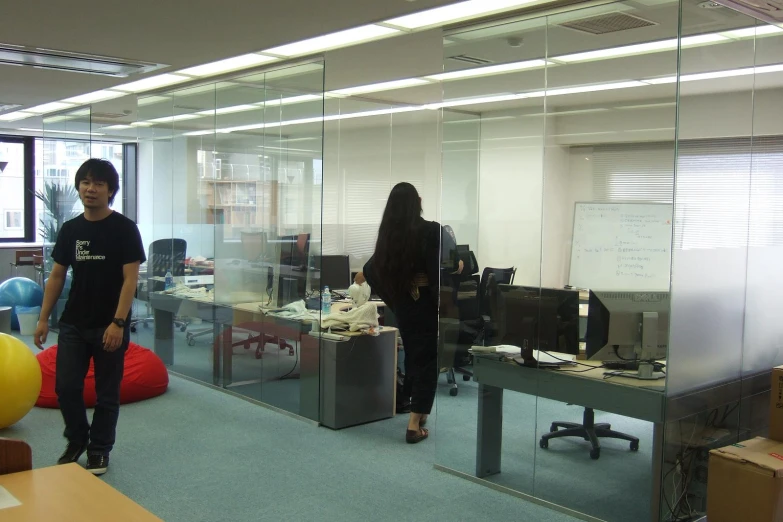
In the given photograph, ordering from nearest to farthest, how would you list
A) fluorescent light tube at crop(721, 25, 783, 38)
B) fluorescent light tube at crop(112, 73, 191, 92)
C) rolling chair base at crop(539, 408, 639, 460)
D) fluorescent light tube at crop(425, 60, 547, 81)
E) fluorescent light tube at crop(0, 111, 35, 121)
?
1. fluorescent light tube at crop(721, 25, 783, 38)
2. rolling chair base at crop(539, 408, 639, 460)
3. fluorescent light tube at crop(425, 60, 547, 81)
4. fluorescent light tube at crop(112, 73, 191, 92)
5. fluorescent light tube at crop(0, 111, 35, 121)

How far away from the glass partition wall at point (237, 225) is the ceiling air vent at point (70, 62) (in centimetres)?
68

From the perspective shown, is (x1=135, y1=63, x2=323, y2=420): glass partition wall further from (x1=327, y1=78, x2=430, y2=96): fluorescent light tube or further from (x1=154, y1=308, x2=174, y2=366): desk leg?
(x1=327, y1=78, x2=430, y2=96): fluorescent light tube

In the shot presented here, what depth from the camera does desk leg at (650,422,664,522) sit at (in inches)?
146

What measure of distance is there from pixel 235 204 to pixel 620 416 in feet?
13.2

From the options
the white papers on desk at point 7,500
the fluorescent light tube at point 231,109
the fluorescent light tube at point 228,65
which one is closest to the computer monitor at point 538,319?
the white papers on desk at point 7,500

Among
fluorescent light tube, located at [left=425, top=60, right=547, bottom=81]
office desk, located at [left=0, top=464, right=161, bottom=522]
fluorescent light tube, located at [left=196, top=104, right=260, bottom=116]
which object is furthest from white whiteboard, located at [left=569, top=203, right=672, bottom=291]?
fluorescent light tube, located at [left=196, top=104, right=260, bottom=116]

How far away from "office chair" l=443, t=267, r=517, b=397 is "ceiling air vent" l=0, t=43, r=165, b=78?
3.62 m

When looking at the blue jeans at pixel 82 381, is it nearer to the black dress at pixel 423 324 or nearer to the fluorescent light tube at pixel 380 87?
the black dress at pixel 423 324

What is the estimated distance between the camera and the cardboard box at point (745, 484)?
133 inches

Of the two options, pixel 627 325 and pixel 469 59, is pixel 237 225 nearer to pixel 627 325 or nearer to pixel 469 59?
pixel 469 59

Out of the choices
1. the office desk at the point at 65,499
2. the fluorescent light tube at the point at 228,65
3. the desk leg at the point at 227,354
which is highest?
the fluorescent light tube at the point at 228,65

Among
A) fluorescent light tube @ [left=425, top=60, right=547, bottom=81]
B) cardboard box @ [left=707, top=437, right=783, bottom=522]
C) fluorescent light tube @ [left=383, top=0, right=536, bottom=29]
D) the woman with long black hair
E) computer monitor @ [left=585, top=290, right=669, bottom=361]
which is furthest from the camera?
the woman with long black hair

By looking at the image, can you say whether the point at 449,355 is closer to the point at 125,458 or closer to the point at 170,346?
the point at 125,458

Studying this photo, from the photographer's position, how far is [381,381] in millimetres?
5824
